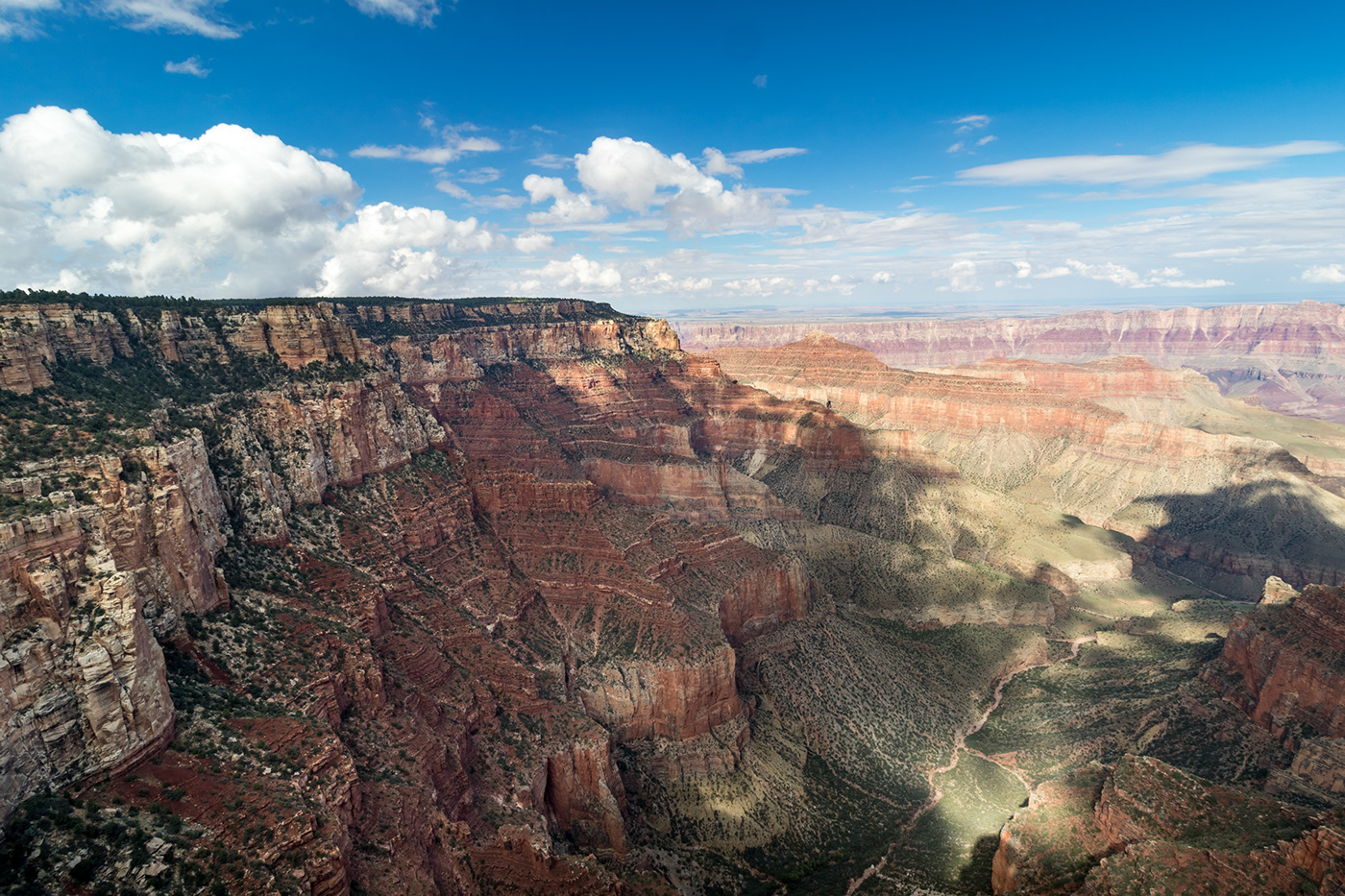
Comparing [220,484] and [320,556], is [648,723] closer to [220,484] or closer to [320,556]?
[320,556]

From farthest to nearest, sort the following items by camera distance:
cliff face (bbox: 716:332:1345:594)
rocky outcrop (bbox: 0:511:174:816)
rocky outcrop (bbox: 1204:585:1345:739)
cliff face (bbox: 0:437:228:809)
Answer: cliff face (bbox: 716:332:1345:594), rocky outcrop (bbox: 1204:585:1345:739), cliff face (bbox: 0:437:228:809), rocky outcrop (bbox: 0:511:174:816)

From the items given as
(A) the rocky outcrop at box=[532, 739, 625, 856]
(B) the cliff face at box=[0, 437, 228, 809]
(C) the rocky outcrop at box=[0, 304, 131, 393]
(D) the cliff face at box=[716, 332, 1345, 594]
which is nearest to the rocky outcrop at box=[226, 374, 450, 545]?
(C) the rocky outcrop at box=[0, 304, 131, 393]

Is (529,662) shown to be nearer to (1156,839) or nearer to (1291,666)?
(1156,839)

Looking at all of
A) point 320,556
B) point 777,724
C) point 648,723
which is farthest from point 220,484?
point 777,724

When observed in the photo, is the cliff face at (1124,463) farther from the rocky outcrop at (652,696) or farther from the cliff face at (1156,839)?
the cliff face at (1156,839)

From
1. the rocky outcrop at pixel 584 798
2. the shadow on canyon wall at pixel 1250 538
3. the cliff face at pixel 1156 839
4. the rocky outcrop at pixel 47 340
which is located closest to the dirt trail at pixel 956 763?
the cliff face at pixel 1156 839

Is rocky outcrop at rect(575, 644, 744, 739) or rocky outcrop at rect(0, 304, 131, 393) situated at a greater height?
rocky outcrop at rect(0, 304, 131, 393)

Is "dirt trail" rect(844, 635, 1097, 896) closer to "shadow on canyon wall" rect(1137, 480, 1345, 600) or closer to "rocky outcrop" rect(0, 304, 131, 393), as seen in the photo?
"shadow on canyon wall" rect(1137, 480, 1345, 600)
